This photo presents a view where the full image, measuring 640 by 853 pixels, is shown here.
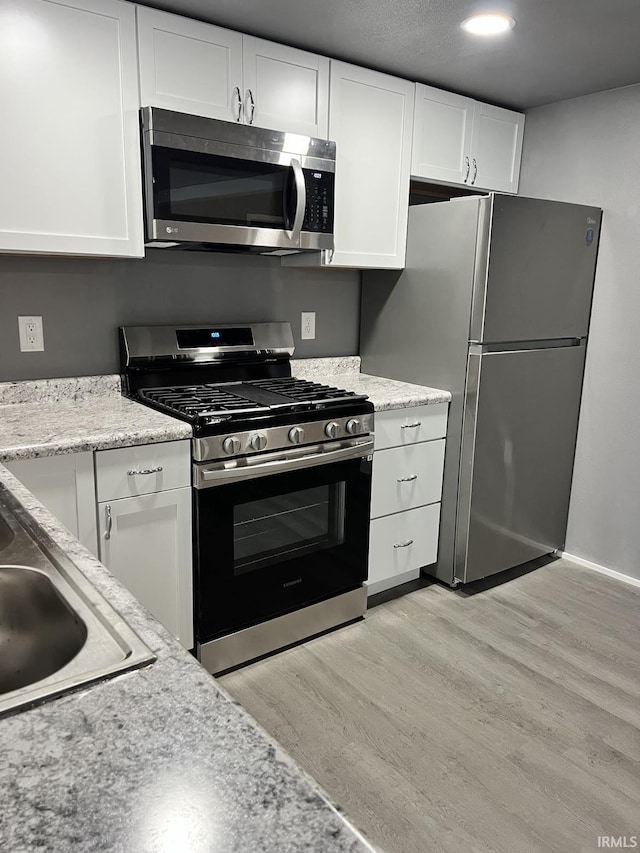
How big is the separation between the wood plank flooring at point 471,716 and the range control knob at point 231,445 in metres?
0.81

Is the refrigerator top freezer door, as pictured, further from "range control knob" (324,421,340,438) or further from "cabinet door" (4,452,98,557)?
"cabinet door" (4,452,98,557)

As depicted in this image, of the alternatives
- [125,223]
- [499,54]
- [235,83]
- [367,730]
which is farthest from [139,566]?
[499,54]

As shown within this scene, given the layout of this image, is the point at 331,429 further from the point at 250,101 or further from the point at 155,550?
the point at 250,101

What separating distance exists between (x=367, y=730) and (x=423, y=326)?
167cm

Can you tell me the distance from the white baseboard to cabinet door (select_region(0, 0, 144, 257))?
2.59 metres

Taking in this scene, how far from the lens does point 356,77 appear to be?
260cm

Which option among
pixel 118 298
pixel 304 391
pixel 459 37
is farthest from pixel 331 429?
pixel 459 37

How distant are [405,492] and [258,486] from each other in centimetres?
81

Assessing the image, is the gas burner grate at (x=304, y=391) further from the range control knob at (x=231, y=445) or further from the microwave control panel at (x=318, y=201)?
the microwave control panel at (x=318, y=201)

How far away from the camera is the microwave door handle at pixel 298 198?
93.4 inches

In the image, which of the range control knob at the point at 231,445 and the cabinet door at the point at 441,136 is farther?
the cabinet door at the point at 441,136

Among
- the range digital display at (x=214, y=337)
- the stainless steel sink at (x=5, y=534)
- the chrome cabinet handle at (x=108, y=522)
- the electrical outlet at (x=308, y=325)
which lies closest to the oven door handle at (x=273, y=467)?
the chrome cabinet handle at (x=108, y=522)

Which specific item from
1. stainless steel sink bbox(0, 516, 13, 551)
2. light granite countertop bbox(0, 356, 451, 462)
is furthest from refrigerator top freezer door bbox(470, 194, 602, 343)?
stainless steel sink bbox(0, 516, 13, 551)

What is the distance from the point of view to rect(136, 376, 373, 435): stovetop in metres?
2.08
